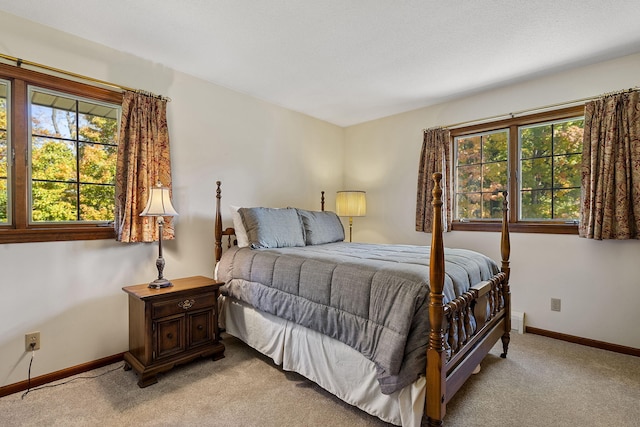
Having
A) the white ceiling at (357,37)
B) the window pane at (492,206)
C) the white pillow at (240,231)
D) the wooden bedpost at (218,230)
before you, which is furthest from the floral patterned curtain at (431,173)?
the wooden bedpost at (218,230)

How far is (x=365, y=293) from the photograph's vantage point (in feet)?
5.67

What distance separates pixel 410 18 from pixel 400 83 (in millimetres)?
1050

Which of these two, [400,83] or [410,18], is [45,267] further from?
[400,83]

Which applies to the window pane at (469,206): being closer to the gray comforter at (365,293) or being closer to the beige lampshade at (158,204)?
the gray comforter at (365,293)

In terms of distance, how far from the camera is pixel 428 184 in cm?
361

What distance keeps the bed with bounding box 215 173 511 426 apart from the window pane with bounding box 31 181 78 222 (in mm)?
1204

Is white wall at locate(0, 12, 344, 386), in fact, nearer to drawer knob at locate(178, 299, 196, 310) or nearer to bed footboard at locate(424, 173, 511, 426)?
drawer knob at locate(178, 299, 196, 310)

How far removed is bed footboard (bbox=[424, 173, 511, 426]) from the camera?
1.50 metres

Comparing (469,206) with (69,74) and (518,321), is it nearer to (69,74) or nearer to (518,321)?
(518,321)

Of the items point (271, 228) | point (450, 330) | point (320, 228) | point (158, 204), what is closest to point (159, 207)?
point (158, 204)

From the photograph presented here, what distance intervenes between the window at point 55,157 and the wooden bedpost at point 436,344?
7.85 feet

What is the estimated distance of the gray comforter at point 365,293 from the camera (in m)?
1.54

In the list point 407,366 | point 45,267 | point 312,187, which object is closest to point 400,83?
point 312,187

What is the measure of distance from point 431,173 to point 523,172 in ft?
2.92
